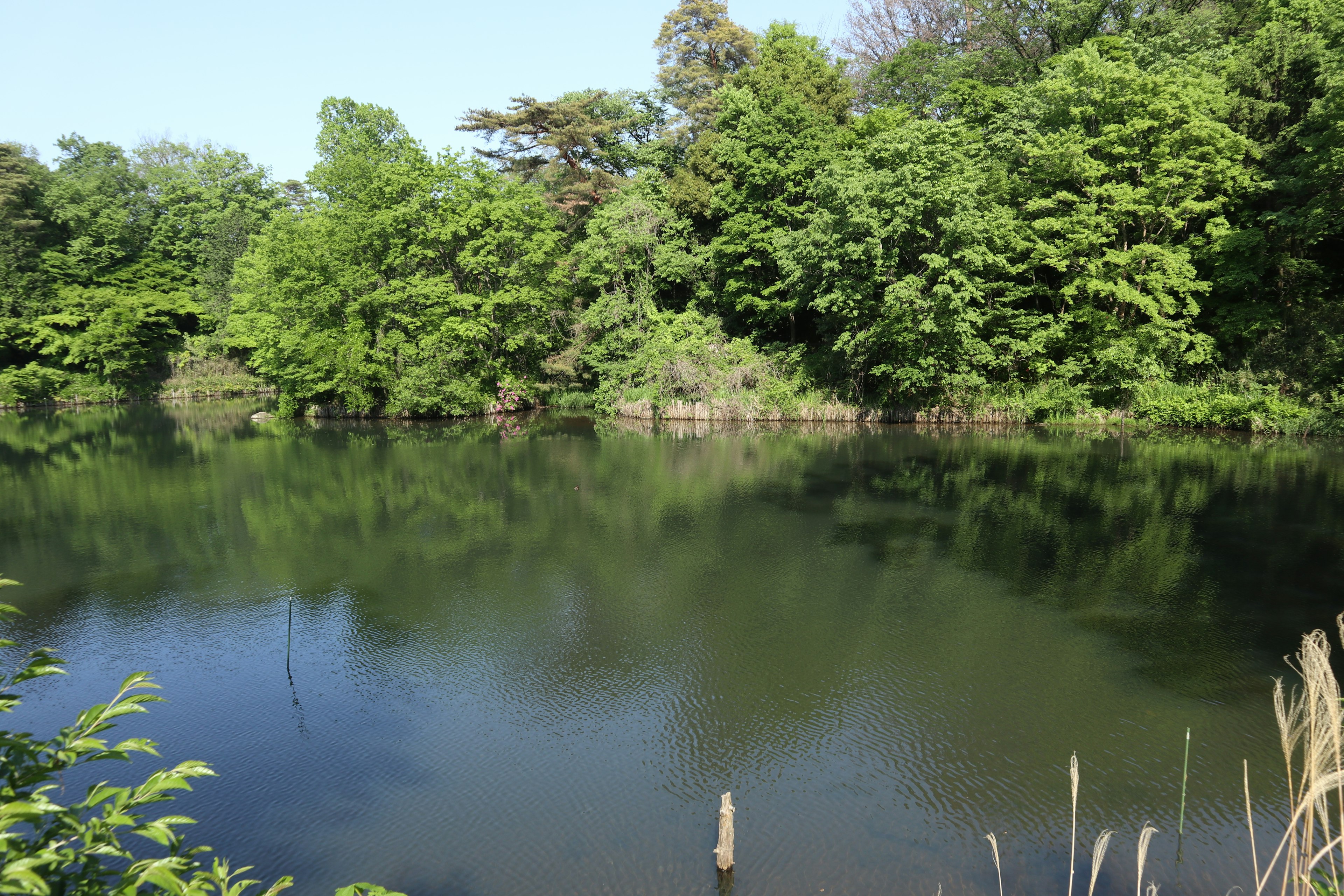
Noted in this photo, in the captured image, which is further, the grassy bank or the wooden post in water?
the grassy bank

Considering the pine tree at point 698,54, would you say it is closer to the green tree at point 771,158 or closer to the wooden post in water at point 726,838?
the green tree at point 771,158

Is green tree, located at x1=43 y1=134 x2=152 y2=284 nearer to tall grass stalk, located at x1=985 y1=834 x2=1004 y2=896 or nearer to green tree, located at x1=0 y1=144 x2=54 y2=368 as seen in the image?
green tree, located at x1=0 y1=144 x2=54 y2=368

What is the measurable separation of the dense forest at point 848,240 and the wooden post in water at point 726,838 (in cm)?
2273

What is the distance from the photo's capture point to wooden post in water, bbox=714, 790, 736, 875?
557cm

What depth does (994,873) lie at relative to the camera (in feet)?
18.6

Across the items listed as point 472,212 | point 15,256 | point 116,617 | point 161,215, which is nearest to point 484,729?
point 116,617

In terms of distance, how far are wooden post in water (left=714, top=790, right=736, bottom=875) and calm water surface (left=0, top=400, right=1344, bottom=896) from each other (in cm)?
16

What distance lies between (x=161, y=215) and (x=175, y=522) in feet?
161

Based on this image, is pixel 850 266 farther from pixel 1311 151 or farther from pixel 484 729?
pixel 484 729

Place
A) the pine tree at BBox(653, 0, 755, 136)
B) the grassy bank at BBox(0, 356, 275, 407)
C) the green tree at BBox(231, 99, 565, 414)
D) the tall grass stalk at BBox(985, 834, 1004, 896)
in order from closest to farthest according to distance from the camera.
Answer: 1. the tall grass stalk at BBox(985, 834, 1004, 896)
2. the green tree at BBox(231, 99, 565, 414)
3. the pine tree at BBox(653, 0, 755, 136)
4. the grassy bank at BBox(0, 356, 275, 407)

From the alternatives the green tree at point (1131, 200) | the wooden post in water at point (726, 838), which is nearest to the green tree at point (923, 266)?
the green tree at point (1131, 200)

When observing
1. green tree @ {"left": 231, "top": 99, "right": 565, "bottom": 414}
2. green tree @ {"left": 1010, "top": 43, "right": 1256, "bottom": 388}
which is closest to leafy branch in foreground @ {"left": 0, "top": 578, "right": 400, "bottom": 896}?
green tree @ {"left": 1010, "top": 43, "right": 1256, "bottom": 388}

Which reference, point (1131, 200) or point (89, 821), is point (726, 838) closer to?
point (89, 821)

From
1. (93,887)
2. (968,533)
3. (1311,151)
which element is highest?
(1311,151)
